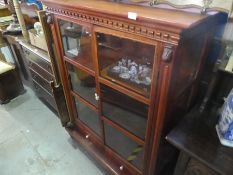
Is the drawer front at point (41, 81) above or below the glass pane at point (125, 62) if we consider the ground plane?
below

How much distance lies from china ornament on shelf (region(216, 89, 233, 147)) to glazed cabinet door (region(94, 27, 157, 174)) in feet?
1.10

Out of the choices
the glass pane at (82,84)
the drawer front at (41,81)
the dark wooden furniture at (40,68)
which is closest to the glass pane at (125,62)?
the glass pane at (82,84)

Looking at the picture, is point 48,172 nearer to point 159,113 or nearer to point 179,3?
point 159,113

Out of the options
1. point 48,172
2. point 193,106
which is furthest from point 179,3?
point 48,172

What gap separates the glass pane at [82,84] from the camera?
1206 millimetres

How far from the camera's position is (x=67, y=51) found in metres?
1.21

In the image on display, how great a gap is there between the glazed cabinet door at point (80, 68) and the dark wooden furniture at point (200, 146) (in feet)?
1.80

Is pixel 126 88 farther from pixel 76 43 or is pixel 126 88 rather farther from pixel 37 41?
pixel 37 41

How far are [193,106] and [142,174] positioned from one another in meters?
0.52

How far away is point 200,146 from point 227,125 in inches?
5.8

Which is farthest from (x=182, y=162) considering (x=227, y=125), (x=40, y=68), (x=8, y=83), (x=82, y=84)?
(x=8, y=83)

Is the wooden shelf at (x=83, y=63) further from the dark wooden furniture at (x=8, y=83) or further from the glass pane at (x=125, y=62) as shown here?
the dark wooden furniture at (x=8, y=83)

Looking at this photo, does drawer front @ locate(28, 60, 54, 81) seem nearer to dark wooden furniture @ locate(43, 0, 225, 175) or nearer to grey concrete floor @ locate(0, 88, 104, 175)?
dark wooden furniture @ locate(43, 0, 225, 175)

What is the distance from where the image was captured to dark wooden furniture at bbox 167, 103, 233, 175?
74cm
